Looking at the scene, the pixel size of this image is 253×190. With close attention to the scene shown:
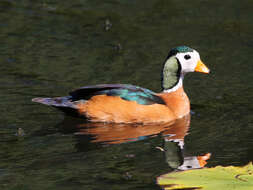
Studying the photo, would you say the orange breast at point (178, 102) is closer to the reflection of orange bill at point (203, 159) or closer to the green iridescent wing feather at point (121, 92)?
the green iridescent wing feather at point (121, 92)

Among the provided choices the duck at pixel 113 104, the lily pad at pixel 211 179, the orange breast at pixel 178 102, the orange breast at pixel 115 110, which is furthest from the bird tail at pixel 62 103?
the lily pad at pixel 211 179

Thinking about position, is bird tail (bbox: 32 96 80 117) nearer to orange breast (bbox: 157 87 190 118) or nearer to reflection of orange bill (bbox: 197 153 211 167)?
orange breast (bbox: 157 87 190 118)

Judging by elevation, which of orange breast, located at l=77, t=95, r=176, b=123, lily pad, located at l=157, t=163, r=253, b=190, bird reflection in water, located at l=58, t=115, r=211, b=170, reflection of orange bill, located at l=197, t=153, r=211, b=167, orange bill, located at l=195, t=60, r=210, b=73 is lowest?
reflection of orange bill, located at l=197, t=153, r=211, b=167

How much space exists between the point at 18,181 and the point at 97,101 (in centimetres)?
332

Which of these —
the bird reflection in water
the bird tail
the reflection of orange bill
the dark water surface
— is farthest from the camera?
the bird tail

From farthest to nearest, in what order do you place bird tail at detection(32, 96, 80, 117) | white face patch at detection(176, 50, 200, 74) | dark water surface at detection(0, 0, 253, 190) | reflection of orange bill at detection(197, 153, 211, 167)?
white face patch at detection(176, 50, 200, 74) → bird tail at detection(32, 96, 80, 117) → reflection of orange bill at detection(197, 153, 211, 167) → dark water surface at detection(0, 0, 253, 190)

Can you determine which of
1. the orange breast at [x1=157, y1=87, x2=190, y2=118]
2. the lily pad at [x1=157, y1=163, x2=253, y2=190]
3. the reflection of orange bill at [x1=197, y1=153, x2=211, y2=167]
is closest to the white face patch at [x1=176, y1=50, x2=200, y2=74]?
the orange breast at [x1=157, y1=87, x2=190, y2=118]

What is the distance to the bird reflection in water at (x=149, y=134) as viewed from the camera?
923cm

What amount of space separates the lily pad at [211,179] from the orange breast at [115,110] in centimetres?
379

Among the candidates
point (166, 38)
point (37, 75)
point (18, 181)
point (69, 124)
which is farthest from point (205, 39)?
point (18, 181)

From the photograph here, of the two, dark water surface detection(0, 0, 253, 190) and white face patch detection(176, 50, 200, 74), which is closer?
dark water surface detection(0, 0, 253, 190)

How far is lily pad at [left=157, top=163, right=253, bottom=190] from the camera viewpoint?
22.4 ft

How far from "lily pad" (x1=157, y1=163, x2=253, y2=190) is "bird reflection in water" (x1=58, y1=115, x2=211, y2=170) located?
164cm

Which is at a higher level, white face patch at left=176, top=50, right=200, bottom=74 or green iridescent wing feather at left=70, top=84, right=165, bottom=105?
white face patch at left=176, top=50, right=200, bottom=74
